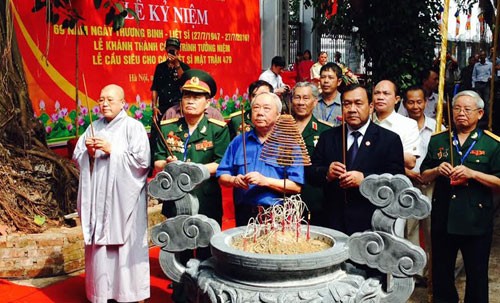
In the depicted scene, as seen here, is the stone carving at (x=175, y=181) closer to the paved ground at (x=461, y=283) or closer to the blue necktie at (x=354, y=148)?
the blue necktie at (x=354, y=148)

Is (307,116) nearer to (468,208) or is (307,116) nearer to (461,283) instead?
(468,208)

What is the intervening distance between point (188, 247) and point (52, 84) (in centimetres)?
504

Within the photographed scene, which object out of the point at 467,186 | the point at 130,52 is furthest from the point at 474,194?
the point at 130,52

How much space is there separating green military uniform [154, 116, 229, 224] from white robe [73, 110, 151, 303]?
0.19 m

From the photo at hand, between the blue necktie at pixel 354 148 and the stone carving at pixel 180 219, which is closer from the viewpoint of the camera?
the stone carving at pixel 180 219

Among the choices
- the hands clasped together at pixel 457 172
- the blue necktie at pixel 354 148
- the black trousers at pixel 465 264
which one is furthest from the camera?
the black trousers at pixel 465 264

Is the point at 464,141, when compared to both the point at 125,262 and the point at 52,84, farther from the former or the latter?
the point at 52,84

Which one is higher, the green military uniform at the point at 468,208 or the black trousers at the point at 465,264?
the green military uniform at the point at 468,208

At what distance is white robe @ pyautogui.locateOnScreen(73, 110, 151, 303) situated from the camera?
15.4 ft

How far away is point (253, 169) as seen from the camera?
4.08 m

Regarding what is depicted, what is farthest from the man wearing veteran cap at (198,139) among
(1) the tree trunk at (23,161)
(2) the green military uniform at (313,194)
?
(1) the tree trunk at (23,161)

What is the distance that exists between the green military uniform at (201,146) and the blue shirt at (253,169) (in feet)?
1.68

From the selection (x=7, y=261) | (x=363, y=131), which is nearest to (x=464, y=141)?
(x=363, y=131)

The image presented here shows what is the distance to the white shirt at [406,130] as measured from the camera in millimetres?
4980
